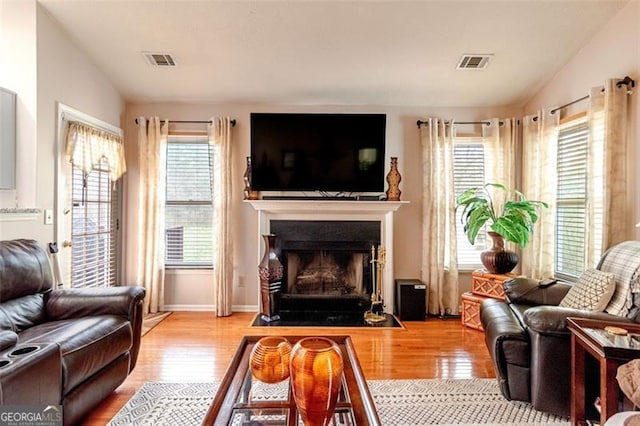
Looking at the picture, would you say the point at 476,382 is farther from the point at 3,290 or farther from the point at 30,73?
the point at 30,73

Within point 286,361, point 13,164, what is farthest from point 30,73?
point 286,361

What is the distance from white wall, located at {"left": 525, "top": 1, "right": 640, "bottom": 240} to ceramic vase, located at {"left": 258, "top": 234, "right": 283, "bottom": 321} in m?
3.09

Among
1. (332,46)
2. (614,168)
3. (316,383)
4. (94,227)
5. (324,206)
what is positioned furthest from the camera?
(324,206)

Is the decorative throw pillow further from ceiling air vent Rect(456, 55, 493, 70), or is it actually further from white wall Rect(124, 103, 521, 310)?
ceiling air vent Rect(456, 55, 493, 70)

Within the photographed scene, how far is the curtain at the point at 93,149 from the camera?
3121 millimetres

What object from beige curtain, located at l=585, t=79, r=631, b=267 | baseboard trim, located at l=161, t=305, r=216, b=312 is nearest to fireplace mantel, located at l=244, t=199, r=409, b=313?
baseboard trim, located at l=161, t=305, r=216, b=312

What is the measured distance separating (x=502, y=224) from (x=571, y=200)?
2.17 feet

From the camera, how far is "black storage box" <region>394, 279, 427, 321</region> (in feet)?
12.6

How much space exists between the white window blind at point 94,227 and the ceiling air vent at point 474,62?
3782 millimetres

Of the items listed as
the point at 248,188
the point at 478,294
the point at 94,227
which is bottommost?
the point at 478,294

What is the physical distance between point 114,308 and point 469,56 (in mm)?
3642

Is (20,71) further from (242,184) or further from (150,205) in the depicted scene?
(242,184)

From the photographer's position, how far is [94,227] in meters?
3.59

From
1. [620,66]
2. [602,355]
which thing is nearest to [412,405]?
[602,355]
